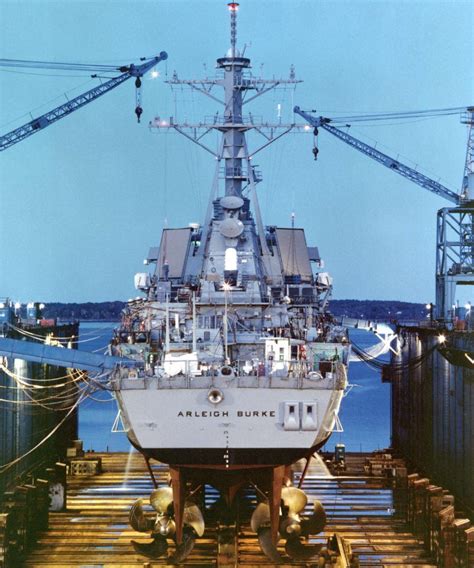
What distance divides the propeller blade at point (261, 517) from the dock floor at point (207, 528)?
0.62 m

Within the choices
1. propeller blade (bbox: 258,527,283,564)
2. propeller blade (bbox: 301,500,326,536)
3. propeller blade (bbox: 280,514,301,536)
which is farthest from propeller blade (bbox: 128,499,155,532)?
propeller blade (bbox: 301,500,326,536)

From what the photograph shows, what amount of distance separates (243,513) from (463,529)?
834 centimetres

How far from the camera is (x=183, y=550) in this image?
83.6ft

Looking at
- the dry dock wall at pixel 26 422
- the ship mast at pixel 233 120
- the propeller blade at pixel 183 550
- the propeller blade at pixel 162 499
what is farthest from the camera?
the ship mast at pixel 233 120

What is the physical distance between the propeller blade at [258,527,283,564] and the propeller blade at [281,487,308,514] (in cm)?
146

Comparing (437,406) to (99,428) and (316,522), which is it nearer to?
(316,522)

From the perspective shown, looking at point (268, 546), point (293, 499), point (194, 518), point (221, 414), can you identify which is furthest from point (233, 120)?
point (268, 546)

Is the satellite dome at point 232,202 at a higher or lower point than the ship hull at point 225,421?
higher

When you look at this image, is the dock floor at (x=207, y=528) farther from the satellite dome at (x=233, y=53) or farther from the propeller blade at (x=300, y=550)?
the satellite dome at (x=233, y=53)

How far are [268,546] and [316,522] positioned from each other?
1.86 m

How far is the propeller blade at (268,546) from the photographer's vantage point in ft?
82.5

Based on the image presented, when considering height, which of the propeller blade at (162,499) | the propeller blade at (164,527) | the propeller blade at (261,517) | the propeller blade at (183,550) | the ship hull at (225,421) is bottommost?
the propeller blade at (183,550)

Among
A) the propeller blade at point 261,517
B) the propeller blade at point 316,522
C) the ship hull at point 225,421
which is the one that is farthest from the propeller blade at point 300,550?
the ship hull at point 225,421

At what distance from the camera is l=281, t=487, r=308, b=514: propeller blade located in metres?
27.3
